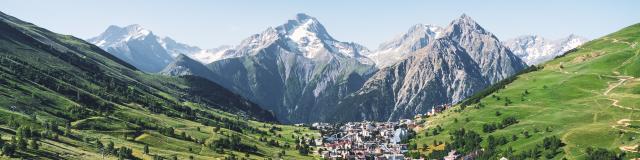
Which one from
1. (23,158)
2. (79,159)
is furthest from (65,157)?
(23,158)

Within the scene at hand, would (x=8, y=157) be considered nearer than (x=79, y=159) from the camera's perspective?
Yes

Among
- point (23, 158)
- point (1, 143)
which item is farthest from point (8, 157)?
point (1, 143)

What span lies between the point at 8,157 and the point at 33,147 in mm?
18435

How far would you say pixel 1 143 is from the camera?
19375cm

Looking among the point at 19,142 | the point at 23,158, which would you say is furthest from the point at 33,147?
the point at 23,158

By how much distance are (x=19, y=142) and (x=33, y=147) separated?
5.68m

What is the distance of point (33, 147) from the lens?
199 meters

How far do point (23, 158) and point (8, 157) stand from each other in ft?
12.9

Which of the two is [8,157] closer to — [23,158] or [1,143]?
[23,158]

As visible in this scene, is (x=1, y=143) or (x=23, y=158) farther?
(x=1, y=143)

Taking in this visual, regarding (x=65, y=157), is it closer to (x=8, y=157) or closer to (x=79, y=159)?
(x=79, y=159)

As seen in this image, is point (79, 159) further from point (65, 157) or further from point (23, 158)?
point (23, 158)

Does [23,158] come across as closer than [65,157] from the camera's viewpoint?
Yes

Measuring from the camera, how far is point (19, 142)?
194000 millimetres
